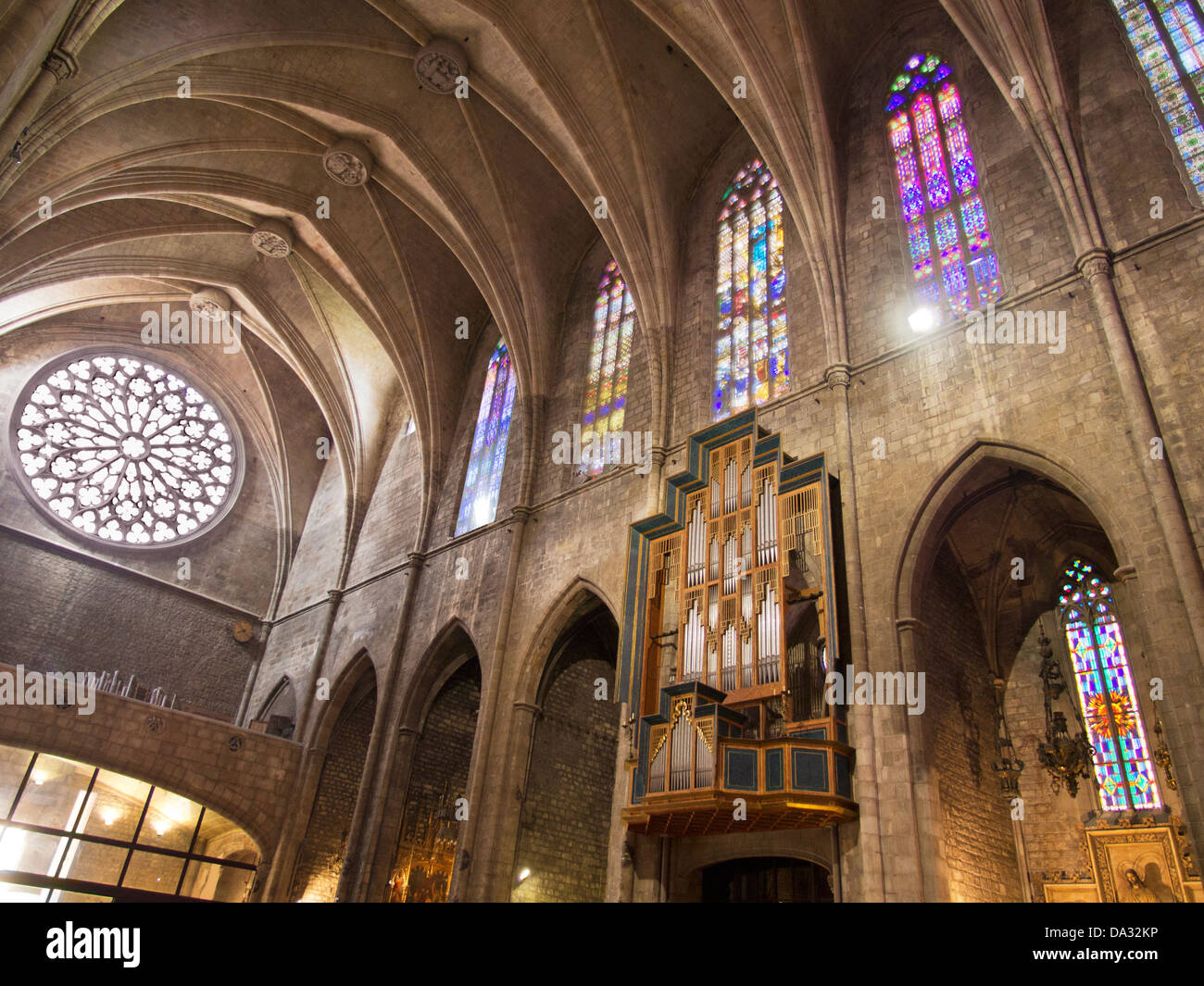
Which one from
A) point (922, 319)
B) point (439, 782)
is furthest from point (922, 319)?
point (439, 782)

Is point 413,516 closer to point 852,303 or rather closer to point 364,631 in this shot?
point 364,631

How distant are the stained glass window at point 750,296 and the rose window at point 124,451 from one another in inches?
559

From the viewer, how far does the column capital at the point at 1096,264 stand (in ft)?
29.7

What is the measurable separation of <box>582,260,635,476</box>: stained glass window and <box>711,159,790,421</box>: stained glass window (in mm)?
1838

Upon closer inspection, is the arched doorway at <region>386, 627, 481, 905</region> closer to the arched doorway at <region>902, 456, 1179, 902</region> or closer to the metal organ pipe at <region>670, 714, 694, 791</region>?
the metal organ pipe at <region>670, 714, 694, 791</region>

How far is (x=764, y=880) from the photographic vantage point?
11070mm

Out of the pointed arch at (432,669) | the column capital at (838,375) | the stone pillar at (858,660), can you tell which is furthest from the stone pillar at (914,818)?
the pointed arch at (432,669)

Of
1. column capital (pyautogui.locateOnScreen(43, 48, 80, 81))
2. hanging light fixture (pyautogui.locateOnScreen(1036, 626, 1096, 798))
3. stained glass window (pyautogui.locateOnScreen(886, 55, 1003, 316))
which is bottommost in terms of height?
hanging light fixture (pyautogui.locateOnScreen(1036, 626, 1096, 798))

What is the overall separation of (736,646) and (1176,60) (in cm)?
817

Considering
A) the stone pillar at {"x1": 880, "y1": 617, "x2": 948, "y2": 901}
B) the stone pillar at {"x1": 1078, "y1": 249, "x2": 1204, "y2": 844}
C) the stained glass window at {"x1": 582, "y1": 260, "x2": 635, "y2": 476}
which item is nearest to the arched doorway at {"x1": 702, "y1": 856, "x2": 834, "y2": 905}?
the stone pillar at {"x1": 880, "y1": 617, "x2": 948, "y2": 901}

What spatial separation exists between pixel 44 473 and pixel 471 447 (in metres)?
9.61

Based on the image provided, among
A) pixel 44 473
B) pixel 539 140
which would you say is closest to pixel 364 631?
pixel 44 473

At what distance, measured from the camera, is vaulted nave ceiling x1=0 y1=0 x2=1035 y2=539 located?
12.3 metres

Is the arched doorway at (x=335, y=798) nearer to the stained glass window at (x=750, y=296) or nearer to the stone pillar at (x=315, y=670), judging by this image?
the stone pillar at (x=315, y=670)
